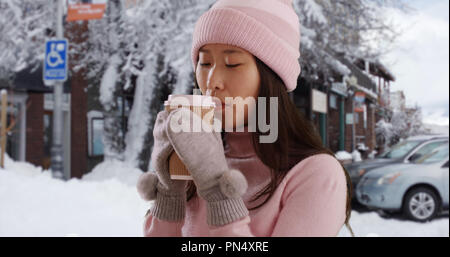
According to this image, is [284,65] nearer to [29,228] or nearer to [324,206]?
[324,206]

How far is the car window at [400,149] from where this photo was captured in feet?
15.7

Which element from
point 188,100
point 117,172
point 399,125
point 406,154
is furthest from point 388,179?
point 188,100

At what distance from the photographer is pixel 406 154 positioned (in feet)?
15.5

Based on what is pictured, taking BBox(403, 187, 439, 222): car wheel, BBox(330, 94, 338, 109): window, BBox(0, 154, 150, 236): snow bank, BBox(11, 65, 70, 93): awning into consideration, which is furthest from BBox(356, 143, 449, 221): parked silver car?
BBox(11, 65, 70, 93): awning

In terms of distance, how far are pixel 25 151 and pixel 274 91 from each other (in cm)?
729

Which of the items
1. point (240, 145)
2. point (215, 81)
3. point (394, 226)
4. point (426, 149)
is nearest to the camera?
point (215, 81)

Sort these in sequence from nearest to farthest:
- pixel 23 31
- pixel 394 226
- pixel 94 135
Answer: pixel 394 226
pixel 23 31
pixel 94 135

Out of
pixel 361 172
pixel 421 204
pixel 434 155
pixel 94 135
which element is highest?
pixel 94 135

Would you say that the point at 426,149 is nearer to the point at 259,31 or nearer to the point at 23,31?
the point at 259,31

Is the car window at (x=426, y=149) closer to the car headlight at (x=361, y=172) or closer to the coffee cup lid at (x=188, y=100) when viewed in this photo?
the car headlight at (x=361, y=172)

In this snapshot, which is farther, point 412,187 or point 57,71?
point 57,71

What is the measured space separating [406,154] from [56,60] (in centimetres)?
460

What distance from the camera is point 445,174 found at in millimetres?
4543

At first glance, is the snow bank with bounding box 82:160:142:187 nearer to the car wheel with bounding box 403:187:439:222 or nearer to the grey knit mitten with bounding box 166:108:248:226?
the car wheel with bounding box 403:187:439:222
